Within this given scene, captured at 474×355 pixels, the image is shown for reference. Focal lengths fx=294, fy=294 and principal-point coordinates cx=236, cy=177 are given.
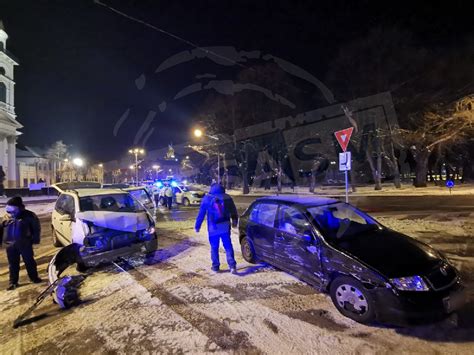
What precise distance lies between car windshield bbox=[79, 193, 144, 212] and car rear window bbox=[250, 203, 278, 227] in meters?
2.82

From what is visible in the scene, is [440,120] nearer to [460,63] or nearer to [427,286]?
[460,63]

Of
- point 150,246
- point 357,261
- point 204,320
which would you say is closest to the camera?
point 357,261

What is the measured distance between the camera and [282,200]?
560 cm

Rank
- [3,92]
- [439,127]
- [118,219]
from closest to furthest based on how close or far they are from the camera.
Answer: [118,219]
[439,127]
[3,92]

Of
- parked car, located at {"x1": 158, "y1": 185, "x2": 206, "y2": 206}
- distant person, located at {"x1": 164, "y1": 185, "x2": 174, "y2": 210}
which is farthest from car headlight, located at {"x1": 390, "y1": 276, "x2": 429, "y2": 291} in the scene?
parked car, located at {"x1": 158, "y1": 185, "x2": 206, "y2": 206}

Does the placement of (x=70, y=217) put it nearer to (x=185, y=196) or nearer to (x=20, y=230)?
(x=20, y=230)

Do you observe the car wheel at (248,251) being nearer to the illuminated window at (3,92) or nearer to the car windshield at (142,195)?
the car windshield at (142,195)

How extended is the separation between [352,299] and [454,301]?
1.15 meters

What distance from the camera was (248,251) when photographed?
6113 mm

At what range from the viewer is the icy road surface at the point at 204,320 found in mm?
3293

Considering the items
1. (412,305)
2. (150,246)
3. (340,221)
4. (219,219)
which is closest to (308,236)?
(340,221)

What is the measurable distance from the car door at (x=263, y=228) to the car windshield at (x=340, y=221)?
2.87 feet

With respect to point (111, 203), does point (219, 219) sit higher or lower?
lower

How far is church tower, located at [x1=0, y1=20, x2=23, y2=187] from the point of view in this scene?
41.5 metres
